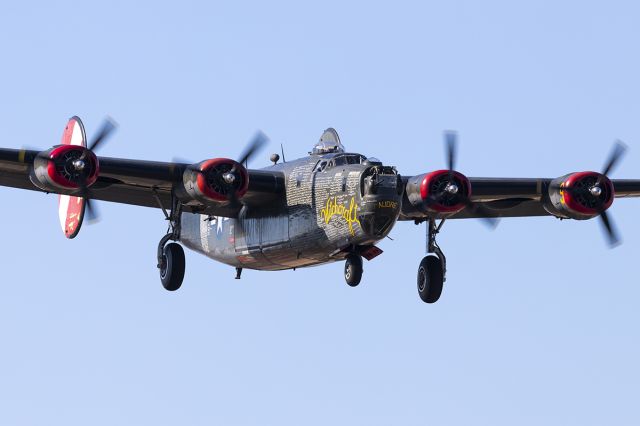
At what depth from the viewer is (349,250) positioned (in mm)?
45906

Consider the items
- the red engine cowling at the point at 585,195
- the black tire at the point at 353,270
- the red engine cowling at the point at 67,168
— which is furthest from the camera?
the red engine cowling at the point at 585,195

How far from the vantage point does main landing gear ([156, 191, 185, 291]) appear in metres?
48.6

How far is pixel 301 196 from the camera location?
4700 centimetres

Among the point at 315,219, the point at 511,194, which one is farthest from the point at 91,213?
the point at 511,194

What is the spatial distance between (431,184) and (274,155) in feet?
22.1

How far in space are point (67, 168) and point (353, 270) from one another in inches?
340

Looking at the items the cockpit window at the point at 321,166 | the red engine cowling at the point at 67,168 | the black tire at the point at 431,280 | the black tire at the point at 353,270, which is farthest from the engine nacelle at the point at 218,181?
the black tire at the point at 431,280

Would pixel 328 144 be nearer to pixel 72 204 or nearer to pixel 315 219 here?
pixel 315 219

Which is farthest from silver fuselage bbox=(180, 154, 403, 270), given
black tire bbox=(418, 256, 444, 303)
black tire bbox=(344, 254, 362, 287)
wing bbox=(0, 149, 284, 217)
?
black tire bbox=(418, 256, 444, 303)

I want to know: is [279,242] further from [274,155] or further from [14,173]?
[14,173]

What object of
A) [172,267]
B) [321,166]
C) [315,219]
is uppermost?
[321,166]

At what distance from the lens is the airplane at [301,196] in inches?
1758

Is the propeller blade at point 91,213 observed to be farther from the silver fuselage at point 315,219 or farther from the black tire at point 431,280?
the black tire at point 431,280

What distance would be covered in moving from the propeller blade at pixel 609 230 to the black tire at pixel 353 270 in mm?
8777
